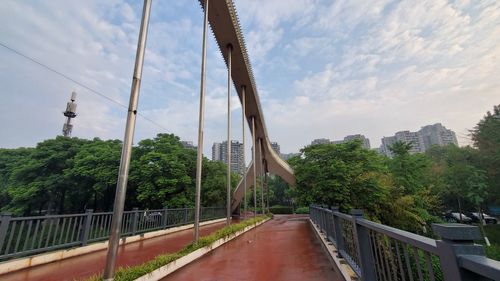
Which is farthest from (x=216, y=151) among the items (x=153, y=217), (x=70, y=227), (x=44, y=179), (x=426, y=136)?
(x=426, y=136)

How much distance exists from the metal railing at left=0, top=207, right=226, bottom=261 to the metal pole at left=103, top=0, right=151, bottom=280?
1.99 meters

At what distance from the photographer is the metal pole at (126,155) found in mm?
3364

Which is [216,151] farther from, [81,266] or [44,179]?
[81,266]

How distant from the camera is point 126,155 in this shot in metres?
3.83

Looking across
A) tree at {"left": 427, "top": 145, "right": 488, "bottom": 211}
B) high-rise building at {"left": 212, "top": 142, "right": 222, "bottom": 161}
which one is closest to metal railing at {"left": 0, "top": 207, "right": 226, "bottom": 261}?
tree at {"left": 427, "top": 145, "right": 488, "bottom": 211}

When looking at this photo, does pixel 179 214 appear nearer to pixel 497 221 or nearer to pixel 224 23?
pixel 224 23

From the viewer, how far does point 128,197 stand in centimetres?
1931

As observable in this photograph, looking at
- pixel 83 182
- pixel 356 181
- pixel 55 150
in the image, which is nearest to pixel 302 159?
pixel 356 181

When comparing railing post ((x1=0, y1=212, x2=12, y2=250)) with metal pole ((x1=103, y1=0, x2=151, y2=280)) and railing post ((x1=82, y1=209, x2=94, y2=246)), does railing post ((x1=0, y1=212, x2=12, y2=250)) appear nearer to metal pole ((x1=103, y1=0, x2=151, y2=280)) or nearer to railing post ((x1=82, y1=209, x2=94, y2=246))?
railing post ((x1=82, y1=209, x2=94, y2=246))

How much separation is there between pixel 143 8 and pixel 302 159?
55.0ft

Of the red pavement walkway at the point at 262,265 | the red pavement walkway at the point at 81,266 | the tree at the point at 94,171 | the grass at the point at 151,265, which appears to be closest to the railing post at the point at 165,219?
the red pavement walkway at the point at 81,266

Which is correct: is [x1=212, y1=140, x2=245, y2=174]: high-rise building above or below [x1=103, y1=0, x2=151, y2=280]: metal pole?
above

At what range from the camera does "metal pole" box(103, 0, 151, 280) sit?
336 cm

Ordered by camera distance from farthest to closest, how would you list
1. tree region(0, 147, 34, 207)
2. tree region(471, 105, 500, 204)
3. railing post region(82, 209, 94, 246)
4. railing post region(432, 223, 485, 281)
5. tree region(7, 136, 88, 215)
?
tree region(0, 147, 34, 207), tree region(471, 105, 500, 204), tree region(7, 136, 88, 215), railing post region(82, 209, 94, 246), railing post region(432, 223, 485, 281)
